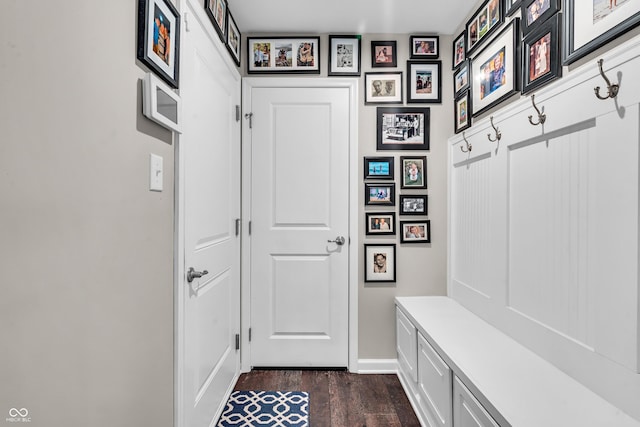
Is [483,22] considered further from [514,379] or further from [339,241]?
[514,379]

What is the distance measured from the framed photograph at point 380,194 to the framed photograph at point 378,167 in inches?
2.6

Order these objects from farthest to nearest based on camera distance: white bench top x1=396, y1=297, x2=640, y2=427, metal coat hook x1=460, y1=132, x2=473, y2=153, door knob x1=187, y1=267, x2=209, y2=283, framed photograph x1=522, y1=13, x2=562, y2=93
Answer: metal coat hook x1=460, y1=132, x2=473, y2=153 < door knob x1=187, y1=267, x2=209, y2=283 < framed photograph x1=522, y1=13, x2=562, y2=93 < white bench top x1=396, y1=297, x2=640, y2=427

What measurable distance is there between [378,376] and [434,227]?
114 cm

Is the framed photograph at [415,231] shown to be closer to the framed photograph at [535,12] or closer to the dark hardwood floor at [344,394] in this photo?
the dark hardwood floor at [344,394]

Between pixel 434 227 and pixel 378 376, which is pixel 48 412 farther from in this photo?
pixel 434 227

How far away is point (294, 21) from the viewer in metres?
2.36

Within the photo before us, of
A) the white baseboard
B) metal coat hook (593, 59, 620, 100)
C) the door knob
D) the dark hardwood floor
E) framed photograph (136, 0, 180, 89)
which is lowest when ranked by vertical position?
the dark hardwood floor

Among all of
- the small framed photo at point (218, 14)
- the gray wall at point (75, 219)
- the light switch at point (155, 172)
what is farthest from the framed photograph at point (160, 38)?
the small framed photo at point (218, 14)

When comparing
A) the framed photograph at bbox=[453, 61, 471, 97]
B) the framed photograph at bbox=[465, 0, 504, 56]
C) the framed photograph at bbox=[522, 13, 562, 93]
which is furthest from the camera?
the framed photograph at bbox=[453, 61, 471, 97]

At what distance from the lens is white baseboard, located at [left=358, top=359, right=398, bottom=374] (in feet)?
8.20

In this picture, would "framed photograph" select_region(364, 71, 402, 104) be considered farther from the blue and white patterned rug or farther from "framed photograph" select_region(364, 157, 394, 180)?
the blue and white patterned rug

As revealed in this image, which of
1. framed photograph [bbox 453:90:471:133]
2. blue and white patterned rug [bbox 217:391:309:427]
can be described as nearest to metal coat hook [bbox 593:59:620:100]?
framed photograph [bbox 453:90:471:133]

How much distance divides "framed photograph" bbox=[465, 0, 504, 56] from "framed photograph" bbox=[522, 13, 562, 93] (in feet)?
1.25

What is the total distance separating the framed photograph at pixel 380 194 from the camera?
250 cm
